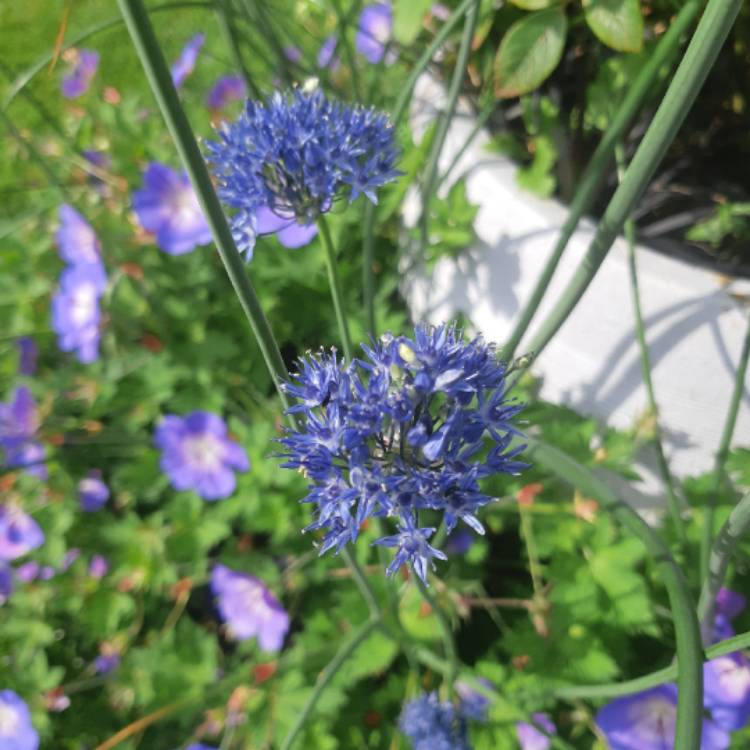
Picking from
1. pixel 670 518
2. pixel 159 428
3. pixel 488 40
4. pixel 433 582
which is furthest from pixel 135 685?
pixel 488 40

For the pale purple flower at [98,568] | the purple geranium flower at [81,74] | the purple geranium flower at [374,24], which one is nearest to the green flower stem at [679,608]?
the pale purple flower at [98,568]

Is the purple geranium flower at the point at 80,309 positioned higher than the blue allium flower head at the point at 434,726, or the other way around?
the purple geranium flower at the point at 80,309

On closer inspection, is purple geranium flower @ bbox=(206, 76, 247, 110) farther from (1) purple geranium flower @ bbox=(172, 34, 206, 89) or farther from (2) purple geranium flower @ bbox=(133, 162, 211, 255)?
(2) purple geranium flower @ bbox=(133, 162, 211, 255)

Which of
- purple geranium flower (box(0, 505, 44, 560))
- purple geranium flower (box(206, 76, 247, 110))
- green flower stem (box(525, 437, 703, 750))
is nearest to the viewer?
green flower stem (box(525, 437, 703, 750))

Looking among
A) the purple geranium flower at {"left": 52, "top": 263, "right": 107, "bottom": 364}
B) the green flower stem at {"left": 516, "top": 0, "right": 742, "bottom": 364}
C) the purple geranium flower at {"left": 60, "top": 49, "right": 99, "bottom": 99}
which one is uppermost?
the purple geranium flower at {"left": 60, "top": 49, "right": 99, "bottom": 99}

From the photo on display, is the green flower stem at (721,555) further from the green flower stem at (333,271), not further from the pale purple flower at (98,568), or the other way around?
the pale purple flower at (98,568)

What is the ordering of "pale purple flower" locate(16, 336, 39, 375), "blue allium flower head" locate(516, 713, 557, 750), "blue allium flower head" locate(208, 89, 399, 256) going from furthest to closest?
1. "pale purple flower" locate(16, 336, 39, 375)
2. "blue allium flower head" locate(516, 713, 557, 750)
3. "blue allium flower head" locate(208, 89, 399, 256)

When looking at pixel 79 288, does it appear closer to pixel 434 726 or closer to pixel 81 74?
pixel 81 74

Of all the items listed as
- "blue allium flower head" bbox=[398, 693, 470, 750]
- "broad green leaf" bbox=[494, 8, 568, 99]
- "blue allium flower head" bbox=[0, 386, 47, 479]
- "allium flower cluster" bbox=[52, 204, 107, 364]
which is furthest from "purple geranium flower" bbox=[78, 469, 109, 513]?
"broad green leaf" bbox=[494, 8, 568, 99]

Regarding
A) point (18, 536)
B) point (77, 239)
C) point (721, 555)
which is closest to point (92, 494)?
point (18, 536)
